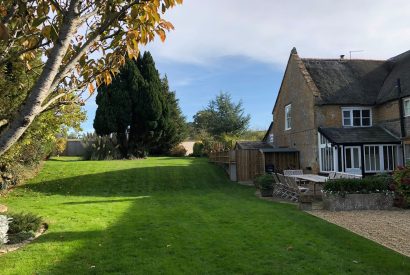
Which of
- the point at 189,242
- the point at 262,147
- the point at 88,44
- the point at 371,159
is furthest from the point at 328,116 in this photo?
the point at 88,44

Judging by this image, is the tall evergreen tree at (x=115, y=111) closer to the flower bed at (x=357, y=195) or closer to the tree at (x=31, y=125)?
the tree at (x=31, y=125)

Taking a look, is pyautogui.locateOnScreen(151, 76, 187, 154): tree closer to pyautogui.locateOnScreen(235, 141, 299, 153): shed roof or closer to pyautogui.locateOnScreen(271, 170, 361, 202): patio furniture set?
pyautogui.locateOnScreen(235, 141, 299, 153): shed roof

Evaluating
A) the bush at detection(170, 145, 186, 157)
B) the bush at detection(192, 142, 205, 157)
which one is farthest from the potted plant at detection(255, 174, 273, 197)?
the bush at detection(170, 145, 186, 157)

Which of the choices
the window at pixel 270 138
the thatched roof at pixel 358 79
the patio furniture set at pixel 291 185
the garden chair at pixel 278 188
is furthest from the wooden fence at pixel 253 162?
the garden chair at pixel 278 188

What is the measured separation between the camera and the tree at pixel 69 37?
3182 millimetres

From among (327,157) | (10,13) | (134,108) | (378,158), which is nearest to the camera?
(10,13)

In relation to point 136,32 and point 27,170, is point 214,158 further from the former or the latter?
point 136,32

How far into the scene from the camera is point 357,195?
14023 millimetres

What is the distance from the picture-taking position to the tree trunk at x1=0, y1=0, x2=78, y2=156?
3.08 meters

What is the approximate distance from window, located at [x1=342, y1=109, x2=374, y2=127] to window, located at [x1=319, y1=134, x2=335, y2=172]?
2.04 meters

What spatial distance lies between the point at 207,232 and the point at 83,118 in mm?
10882

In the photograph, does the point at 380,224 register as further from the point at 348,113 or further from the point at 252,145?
the point at 252,145

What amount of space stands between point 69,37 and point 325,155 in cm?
2188

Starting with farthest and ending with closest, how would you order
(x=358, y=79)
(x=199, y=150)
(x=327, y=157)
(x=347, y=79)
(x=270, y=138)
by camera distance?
(x=199, y=150) → (x=270, y=138) → (x=358, y=79) → (x=347, y=79) → (x=327, y=157)
